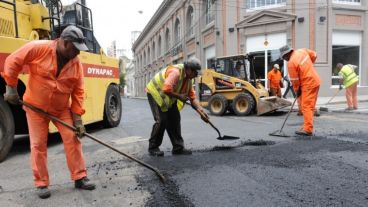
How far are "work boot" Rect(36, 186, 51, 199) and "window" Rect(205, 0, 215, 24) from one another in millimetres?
19525

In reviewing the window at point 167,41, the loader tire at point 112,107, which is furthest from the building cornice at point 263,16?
the window at point 167,41

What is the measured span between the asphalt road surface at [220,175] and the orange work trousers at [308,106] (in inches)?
9.6

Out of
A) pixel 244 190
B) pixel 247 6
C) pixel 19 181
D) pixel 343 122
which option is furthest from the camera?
pixel 247 6

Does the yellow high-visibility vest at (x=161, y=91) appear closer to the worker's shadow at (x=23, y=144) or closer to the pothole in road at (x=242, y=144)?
the pothole in road at (x=242, y=144)

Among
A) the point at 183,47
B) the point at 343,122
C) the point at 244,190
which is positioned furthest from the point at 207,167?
the point at 183,47

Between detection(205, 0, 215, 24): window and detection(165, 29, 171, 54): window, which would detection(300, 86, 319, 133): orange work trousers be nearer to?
detection(205, 0, 215, 24): window

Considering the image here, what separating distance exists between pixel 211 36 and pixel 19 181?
1900 centimetres

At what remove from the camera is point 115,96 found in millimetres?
9242

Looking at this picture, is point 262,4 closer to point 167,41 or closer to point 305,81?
point 305,81

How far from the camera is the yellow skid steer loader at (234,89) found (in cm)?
1096

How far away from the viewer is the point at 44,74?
355cm

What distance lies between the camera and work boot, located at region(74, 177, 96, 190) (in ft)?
12.2

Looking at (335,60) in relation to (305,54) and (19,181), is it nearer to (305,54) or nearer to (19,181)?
(305,54)

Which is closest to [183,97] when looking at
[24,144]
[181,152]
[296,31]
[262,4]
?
[181,152]
